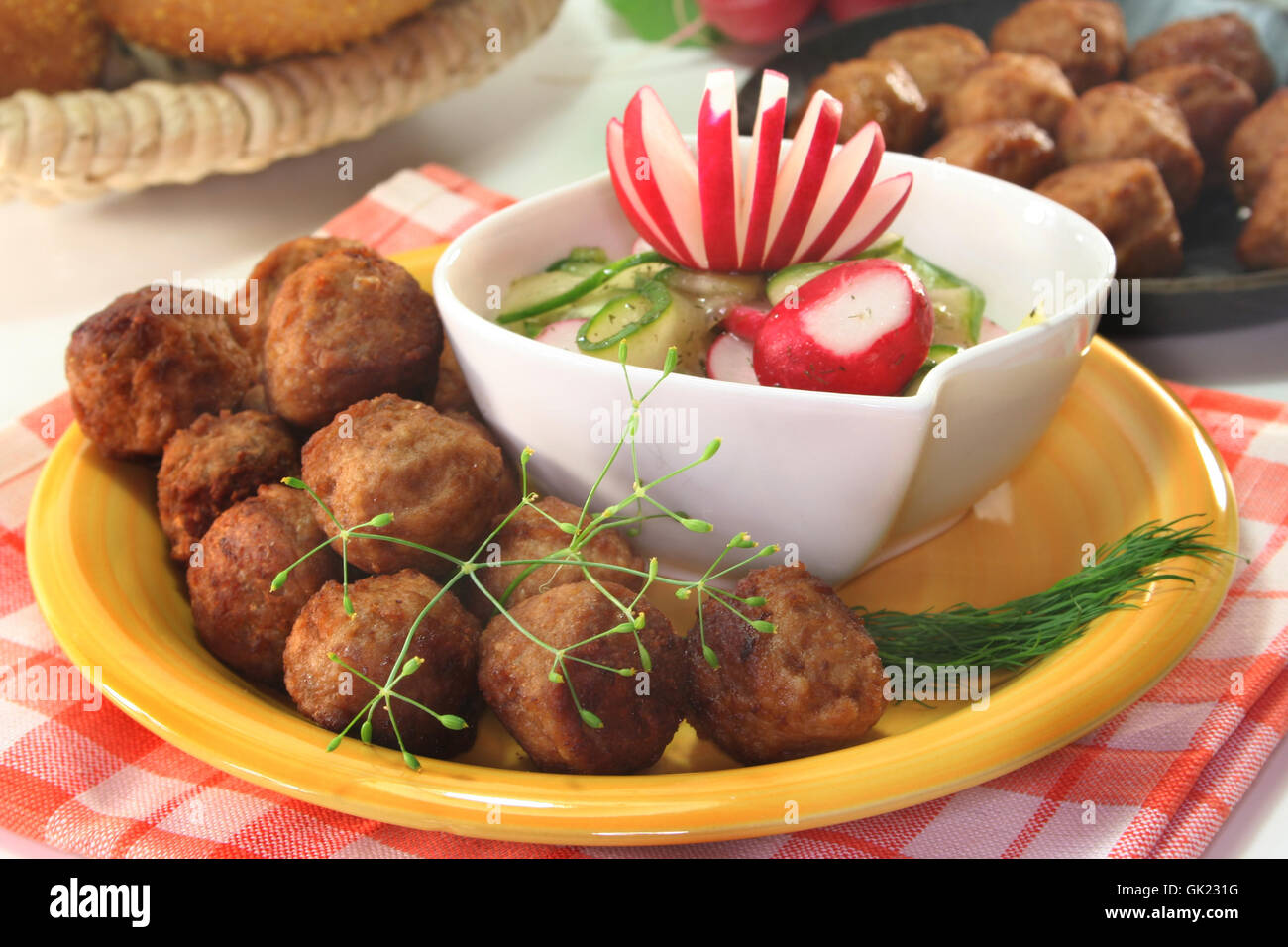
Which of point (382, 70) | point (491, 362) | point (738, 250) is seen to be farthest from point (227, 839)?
point (382, 70)

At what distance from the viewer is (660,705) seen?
52.3 inches

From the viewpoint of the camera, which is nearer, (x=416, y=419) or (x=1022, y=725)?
(x=1022, y=725)

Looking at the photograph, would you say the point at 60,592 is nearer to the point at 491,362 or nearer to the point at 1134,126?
the point at 491,362

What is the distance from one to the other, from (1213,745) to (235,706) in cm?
116

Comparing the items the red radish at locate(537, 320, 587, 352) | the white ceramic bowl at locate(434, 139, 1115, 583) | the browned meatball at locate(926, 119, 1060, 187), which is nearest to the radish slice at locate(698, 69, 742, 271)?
the red radish at locate(537, 320, 587, 352)

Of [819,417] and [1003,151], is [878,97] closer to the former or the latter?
[1003,151]

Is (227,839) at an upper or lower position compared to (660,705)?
lower

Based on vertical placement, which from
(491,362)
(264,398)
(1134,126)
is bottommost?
(264,398)

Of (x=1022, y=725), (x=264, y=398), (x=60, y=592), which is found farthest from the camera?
(x=264, y=398)

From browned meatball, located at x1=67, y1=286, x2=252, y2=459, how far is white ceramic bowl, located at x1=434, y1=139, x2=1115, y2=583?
0.39 meters

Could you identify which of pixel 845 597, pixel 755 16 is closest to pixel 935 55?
pixel 755 16

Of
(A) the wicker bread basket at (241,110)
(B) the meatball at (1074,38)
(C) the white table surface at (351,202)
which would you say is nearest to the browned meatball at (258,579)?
(C) the white table surface at (351,202)

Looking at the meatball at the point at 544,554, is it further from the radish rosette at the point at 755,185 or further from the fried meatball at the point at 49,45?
the fried meatball at the point at 49,45

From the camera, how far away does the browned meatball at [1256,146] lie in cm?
261
